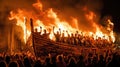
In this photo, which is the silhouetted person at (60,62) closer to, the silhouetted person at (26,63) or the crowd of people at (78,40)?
the silhouetted person at (26,63)

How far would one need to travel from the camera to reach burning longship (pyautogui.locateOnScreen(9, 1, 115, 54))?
18.9 metres

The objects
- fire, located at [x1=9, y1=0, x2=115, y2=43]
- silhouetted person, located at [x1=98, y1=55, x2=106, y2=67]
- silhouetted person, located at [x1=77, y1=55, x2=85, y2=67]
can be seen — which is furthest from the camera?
fire, located at [x1=9, y1=0, x2=115, y2=43]

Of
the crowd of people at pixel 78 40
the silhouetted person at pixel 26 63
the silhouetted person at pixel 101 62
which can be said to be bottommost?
the silhouetted person at pixel 101 62

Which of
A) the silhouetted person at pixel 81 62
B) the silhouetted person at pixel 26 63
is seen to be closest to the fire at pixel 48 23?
the silhouetted person at pixel 81 62

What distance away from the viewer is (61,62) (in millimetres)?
10086

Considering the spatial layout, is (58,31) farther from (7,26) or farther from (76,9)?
(76,9)

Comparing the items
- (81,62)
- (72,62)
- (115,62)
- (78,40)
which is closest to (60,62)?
(72,62)

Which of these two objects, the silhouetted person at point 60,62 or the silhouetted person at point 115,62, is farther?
the silhouetted person at point 115,62

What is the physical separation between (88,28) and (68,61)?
74.1ft

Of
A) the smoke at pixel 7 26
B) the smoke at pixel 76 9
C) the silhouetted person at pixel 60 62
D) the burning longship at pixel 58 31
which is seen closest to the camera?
the silhouetted person at pixel 60 62

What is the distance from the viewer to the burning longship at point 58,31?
18.9m

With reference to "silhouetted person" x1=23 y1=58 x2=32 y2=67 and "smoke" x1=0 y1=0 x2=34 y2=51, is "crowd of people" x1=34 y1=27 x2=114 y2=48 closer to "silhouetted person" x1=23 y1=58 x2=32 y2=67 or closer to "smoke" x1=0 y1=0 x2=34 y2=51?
"smoke" x1=0 y1=0 x2=34 y2=51

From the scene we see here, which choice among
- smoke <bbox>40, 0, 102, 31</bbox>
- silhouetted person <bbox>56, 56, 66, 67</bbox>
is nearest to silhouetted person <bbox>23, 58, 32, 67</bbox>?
silhouetted person <bbox>56, 56, 66, 67</bbox>

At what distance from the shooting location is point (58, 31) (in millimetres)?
23109
